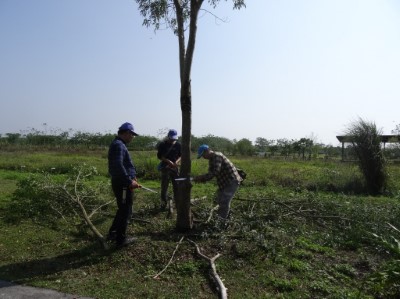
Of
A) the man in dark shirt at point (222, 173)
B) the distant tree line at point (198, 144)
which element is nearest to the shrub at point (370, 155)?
the man in dark shirt at point (222, 173)

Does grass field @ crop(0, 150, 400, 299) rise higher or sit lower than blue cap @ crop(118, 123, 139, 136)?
lower

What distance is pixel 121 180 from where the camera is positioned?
5281mm

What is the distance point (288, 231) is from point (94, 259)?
3.29 m

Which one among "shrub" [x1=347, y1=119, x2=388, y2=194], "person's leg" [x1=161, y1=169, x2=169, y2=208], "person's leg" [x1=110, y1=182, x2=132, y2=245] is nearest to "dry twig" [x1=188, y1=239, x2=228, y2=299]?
"person's leg" [x1=110, y1=182, x2=132, y2=245]

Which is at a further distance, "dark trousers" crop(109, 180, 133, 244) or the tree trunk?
the tree trunk

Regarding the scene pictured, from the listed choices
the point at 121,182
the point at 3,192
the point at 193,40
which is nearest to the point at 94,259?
the point at 121,182

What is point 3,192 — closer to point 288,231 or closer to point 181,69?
point 181,69

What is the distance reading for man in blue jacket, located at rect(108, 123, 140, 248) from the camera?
5242 millimetres

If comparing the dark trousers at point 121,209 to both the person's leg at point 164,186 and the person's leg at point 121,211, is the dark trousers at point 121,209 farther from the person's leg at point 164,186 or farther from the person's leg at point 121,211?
the person's leg at point 164,186

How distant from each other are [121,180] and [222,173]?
1867 mm

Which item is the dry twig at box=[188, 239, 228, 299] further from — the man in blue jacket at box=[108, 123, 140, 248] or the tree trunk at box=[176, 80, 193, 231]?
the man in blue jacket at box=[108, 123, 140, 248]

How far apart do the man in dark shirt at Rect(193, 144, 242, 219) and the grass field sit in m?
0.38

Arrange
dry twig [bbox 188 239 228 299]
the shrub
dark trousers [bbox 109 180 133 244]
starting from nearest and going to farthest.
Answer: dry twig [bbox 188 239 228 299] < dark trousers [bbox 109 180 133 244] < the shrub

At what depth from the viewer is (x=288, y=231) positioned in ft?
20.9
